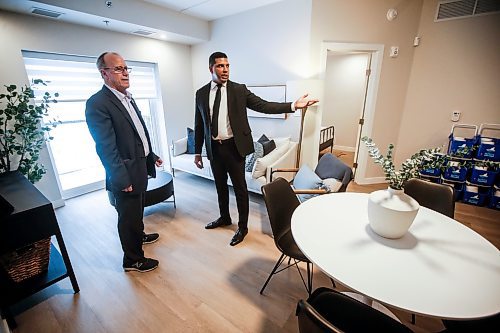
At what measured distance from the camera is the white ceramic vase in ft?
3.63

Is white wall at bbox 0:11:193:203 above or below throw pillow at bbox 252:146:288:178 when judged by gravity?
above

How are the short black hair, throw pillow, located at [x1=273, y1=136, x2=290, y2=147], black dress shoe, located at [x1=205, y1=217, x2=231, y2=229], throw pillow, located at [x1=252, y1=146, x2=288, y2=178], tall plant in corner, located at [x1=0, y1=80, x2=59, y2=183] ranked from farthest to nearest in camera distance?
A: 1. throw pillow, located at [x1=273, y1=136, x2=290, y2=147]
2. throw pillow, located at [x1=252, y1=146, x2=288, y2=178]
3. black dress shoe, located at [x1=205, y1=217, x2=231, y2=229]
4. tall plant in corner, located at [x1=0, y1=80, x2=59, y2=183]
5. the short black hair

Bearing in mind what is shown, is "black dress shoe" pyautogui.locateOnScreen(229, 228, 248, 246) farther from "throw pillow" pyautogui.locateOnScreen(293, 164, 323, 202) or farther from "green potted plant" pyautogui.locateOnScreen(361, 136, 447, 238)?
"green potted plant" pyautogui.locateOnScreen(361, 136, 447, 238)

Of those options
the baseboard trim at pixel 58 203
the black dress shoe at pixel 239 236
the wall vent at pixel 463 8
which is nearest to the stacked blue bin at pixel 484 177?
the wall vent at pixel 463 8

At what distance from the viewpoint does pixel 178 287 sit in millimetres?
1869

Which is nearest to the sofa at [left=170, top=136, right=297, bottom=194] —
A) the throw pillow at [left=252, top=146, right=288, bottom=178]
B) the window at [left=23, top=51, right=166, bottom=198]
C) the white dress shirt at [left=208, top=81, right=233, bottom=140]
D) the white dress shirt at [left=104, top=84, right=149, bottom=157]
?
the throw pillow at [left=252, top=146, right=288, bottom=178]

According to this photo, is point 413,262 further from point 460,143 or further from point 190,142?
point 190,142

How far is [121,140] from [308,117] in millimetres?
2538

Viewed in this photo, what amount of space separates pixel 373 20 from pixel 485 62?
1.58 meters

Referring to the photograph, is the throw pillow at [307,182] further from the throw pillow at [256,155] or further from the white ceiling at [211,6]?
the white ceiling at [211,6]

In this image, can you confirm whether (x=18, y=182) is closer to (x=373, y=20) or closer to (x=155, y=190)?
(x=155, y=190)

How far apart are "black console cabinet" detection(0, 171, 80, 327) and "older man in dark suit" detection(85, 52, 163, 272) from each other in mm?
413

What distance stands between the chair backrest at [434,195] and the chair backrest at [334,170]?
A: 50cm

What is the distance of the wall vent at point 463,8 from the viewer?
2.85 m
